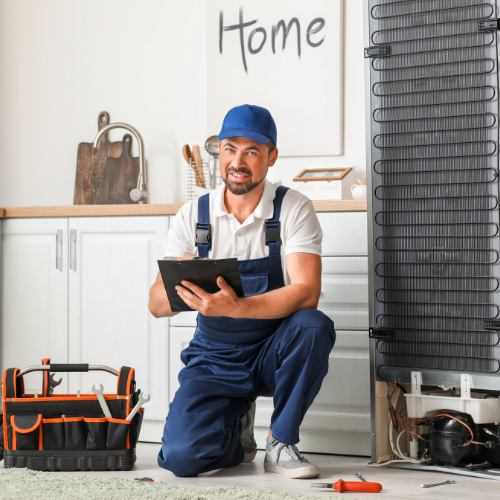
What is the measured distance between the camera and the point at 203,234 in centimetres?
221

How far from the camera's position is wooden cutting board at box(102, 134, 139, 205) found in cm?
315

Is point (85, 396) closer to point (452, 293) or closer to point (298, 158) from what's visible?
point (452, 293)

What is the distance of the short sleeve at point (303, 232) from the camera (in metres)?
2.12

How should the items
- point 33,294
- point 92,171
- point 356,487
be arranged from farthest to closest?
1. point 92,171
2. point 33,294
3. point 356,487

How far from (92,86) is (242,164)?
1438 millimetres

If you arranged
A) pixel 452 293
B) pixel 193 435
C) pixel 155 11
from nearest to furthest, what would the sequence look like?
pixel 193 435
pixel 452 293
pixel 155 11

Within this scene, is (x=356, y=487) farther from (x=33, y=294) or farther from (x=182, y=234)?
(x=33, y=294)

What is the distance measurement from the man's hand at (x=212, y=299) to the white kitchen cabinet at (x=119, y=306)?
67cm

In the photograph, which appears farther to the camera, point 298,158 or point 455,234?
point 298,158

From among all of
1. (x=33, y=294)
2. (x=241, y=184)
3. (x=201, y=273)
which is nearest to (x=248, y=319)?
(x=201, y=273)

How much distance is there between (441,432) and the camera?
2088 mm

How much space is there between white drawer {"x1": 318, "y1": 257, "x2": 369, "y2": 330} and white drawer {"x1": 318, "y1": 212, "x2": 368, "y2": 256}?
0.10 feet

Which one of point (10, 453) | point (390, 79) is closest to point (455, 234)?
point (390, 79)

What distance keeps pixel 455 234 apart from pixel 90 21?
2090mm
